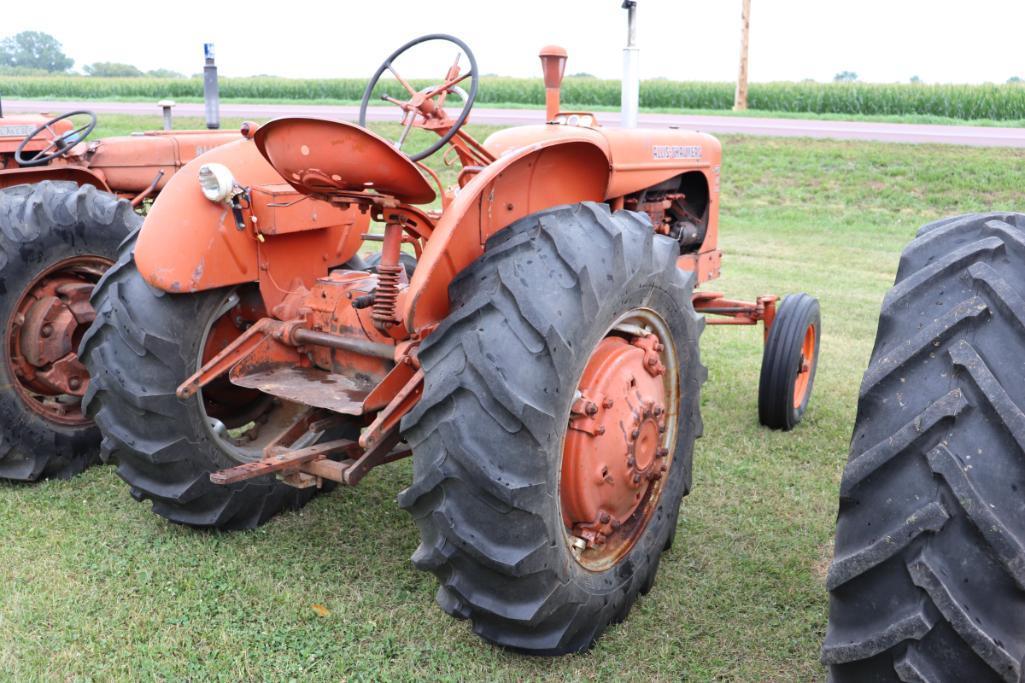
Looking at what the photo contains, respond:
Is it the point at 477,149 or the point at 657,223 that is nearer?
the point at 477,149

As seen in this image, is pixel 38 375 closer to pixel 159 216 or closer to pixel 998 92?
pixel 159 216

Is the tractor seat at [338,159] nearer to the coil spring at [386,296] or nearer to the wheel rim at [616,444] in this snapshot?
the coil spring at [386,296]

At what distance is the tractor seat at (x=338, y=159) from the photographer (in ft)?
8.14

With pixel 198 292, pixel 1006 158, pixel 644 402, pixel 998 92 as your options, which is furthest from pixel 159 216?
pixel 998 92

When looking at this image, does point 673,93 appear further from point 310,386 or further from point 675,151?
point 310,386

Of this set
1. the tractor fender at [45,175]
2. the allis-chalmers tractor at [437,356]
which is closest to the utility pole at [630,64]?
the allis-chalmers tractor at [437,356]

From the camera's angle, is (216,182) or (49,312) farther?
(49,312)

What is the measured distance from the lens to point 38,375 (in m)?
4.25

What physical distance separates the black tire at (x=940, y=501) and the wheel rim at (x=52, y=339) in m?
3.63

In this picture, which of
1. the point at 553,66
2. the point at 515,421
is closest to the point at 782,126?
the point at 553,66

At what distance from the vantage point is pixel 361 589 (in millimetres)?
3213

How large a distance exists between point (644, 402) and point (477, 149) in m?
1.16

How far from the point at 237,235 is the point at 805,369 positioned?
3332 millimetres

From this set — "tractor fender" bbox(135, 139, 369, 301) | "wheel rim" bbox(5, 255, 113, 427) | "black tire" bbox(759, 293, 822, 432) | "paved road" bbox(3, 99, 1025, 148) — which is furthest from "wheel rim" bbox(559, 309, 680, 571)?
"paved road" bbox(3, 99, 1025, 148)
